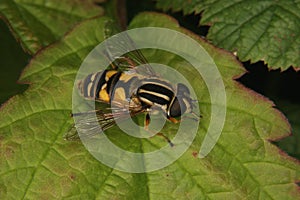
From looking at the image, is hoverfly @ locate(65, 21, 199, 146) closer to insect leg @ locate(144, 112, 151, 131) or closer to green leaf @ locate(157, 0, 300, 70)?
insect leg @ locate(144, 112, 151, 131)

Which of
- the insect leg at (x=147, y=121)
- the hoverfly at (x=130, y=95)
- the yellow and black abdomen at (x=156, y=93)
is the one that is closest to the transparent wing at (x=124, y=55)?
the hoverfly at (x=130, y=95)

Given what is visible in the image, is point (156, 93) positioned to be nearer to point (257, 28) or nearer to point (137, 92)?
point (137, 92)

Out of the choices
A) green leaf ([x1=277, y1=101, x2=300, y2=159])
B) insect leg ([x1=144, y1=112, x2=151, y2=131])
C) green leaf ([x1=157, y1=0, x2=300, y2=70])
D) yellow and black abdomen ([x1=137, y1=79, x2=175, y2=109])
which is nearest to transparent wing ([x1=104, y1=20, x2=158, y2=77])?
yellow and black abdomen ([x1=137, y1=79, x2=175, y2=109])

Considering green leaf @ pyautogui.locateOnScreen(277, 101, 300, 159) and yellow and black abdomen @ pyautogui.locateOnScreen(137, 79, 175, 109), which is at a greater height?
yellow and black abdomen @ pyautogui.locateOnScreen(137, 79, 175, 109)

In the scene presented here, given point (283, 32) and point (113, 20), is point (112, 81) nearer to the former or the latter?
point (113, 20)

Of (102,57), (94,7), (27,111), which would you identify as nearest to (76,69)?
(102,57)

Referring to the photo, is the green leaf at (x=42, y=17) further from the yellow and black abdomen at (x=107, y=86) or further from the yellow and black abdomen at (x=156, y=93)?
the yellow and black abdomen at (x=156, y=93)

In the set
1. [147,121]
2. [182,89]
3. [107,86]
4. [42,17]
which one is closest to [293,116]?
[182,89]
